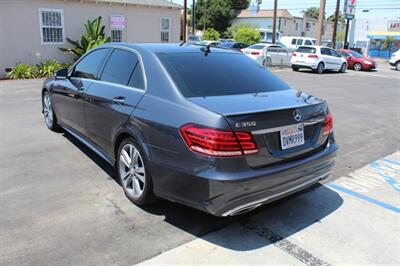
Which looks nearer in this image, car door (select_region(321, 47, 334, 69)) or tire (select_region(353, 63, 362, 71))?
car door (select_region(321, 47, 334, 69))

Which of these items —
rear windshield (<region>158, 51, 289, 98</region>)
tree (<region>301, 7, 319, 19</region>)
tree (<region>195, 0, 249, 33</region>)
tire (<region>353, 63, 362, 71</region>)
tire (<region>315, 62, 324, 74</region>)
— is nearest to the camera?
rear windshield (<region>158, 51, 289, 98</region>)

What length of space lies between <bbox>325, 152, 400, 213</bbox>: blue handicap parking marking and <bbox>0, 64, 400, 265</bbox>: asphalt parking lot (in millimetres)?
15

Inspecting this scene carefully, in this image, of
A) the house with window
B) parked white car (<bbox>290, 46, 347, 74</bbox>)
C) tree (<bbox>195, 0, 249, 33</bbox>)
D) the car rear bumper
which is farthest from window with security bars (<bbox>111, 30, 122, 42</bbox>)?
tree (<bbox>195, 0, 249, 33</bbox>)

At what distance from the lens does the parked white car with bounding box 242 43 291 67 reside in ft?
75.0

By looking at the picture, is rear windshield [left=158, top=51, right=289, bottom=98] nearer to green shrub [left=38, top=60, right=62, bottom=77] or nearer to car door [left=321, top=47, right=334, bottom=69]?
green shrub [left=38, top=60, right=62, bottom=77]

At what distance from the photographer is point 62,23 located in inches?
666

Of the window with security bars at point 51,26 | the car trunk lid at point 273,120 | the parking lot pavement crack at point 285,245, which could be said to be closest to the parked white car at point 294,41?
the window with security bars at point 51,26

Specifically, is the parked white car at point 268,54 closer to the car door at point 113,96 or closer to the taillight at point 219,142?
the car door at point 113,96

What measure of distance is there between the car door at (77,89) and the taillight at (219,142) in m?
2.26

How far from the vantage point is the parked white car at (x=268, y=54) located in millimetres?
22859

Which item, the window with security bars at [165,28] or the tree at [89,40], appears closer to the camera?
the tree at [89,40]

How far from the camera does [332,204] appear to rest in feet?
14.1

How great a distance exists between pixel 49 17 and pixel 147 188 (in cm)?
1514

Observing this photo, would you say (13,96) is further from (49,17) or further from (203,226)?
(203,226)
